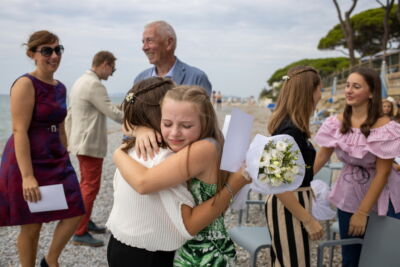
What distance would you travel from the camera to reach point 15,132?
2.36 m

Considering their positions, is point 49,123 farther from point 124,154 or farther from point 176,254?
point 176,254

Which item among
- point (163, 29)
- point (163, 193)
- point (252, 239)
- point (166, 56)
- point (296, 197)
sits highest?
point (163, 29)

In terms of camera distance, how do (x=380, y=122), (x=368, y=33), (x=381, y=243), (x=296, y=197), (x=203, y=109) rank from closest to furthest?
(x=203, y=109)
(x=296, y=197)
(x=381, y=243)
(x=380, y=122)
(x=368, y=33)

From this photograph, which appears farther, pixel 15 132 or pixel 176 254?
pixel 15 132

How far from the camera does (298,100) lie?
1.99 meters

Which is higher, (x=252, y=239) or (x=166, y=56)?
(x=166, y=56)

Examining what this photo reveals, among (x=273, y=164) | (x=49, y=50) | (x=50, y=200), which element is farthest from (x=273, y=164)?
(x=49, y=50)

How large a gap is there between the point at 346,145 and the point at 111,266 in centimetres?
163

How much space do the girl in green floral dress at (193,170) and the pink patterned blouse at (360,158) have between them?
122 cm

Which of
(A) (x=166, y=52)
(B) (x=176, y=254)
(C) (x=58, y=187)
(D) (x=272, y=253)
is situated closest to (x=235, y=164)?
(B) (x=176, y=254)

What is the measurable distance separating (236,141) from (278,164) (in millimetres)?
227

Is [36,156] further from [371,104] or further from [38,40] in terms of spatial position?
[371,104]

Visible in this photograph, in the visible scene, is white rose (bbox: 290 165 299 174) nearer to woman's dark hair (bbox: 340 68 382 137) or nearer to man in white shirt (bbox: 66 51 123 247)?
woman's dark hair (bbox: 340 68 382 137)

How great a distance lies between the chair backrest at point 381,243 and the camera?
6.76 feet
